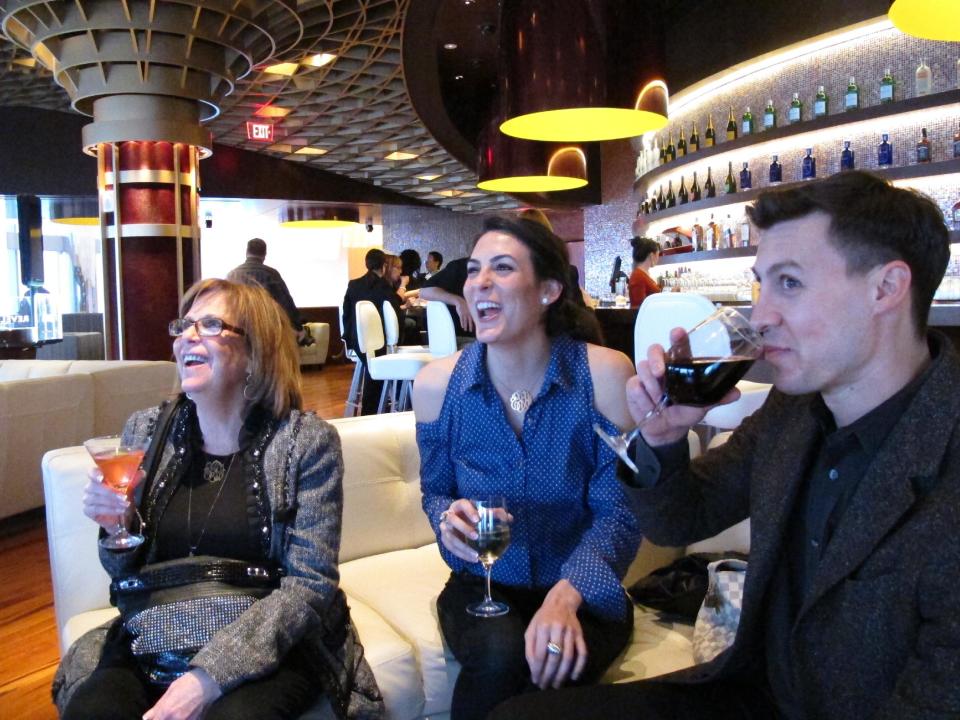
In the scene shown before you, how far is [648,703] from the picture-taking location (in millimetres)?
1310

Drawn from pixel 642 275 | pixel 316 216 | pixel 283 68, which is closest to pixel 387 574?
pixel 642 275

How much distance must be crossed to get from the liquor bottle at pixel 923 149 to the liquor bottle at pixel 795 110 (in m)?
0.90

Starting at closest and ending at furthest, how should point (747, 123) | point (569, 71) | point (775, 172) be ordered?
point (569, 71) → point (775, 172) → point (747, 123)

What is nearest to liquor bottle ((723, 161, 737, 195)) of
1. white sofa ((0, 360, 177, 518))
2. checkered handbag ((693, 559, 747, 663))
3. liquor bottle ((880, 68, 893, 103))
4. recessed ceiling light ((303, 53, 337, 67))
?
liquor bottle ((880, 68, 893, 103))

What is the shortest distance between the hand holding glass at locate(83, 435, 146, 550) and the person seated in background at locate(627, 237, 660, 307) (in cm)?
444

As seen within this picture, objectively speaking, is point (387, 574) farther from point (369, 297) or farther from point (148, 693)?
point (369, 297)

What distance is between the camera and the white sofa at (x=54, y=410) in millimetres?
4074

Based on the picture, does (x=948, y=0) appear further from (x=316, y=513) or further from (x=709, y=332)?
(x=316, y=513)

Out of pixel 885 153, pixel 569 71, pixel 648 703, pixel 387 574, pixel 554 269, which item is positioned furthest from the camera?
pixel 885 153

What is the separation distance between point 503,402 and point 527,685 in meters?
0.65

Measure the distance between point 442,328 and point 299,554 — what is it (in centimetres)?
386

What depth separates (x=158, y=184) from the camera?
7551 mm

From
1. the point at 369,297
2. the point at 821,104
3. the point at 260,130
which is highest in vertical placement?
the point at 260,130

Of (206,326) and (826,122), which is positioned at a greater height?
(826,122)
